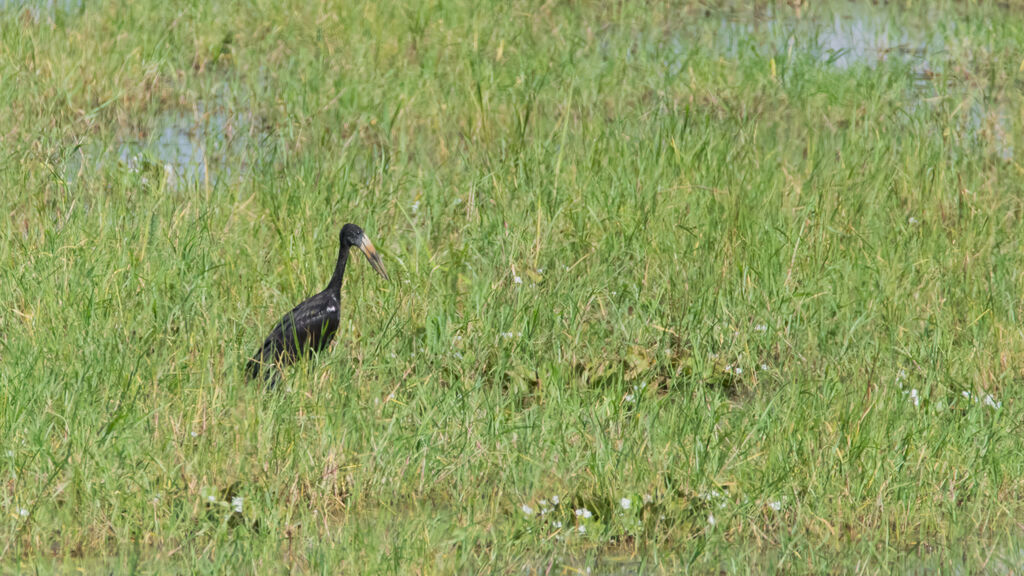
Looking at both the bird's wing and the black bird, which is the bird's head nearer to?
the black bird

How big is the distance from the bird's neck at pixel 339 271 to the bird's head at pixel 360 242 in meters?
0.03

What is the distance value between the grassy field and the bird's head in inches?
7.5

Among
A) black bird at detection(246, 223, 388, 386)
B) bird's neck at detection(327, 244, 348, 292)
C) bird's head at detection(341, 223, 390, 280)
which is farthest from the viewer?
bird's head at detection(341, 223, 390, 280)

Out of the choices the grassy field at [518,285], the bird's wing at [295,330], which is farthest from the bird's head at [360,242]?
the bird's wing at [295,330]

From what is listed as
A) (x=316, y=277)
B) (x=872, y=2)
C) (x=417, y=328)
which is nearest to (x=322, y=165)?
(x=316, y=277)

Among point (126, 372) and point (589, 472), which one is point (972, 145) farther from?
point (126, 372)

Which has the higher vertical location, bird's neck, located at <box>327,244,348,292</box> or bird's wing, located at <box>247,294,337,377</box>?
bird's neck, located at <box>327,244,348,292</box>

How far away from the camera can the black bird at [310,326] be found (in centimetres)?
520

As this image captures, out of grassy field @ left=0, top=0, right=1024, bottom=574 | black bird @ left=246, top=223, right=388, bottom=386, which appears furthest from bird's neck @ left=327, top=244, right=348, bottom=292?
grassy field @ left=0, top=0, right=1024, bottom=574

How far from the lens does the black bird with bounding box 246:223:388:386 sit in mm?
5195

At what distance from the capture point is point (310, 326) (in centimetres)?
545

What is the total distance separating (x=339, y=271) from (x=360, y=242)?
19 centimetres

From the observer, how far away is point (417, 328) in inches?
225

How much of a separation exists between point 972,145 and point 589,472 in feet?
13.3
